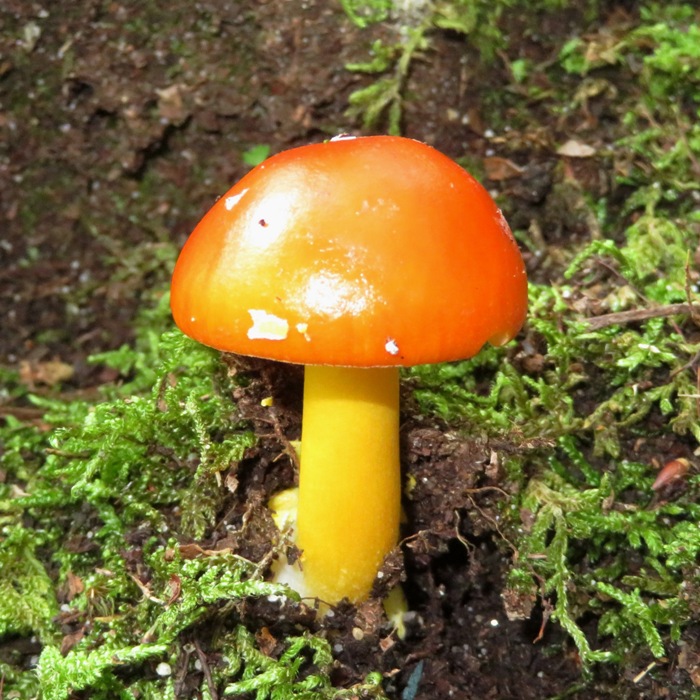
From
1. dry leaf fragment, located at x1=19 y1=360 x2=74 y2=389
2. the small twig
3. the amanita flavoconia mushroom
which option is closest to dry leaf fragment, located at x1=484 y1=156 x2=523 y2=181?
the small twig

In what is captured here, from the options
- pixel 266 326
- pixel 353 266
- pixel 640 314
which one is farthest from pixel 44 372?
pixel 640 314

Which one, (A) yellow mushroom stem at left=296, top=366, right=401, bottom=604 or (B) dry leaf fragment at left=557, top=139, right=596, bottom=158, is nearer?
(A) yellow mushroom stem at left=296, top=366, right=401, bottom=604

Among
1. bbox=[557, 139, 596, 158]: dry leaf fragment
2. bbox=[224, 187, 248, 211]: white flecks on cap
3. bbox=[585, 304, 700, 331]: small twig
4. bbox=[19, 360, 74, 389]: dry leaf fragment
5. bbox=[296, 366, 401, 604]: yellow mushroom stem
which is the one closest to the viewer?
bbox=[224, 187, 248, 211]: white flecks on cap

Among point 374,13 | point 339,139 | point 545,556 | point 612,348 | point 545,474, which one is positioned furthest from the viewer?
point 374,13

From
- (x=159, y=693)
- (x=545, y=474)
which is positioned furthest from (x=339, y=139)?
(x=159, y=693)

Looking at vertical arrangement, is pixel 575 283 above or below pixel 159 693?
above

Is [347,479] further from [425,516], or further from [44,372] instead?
[44,372]

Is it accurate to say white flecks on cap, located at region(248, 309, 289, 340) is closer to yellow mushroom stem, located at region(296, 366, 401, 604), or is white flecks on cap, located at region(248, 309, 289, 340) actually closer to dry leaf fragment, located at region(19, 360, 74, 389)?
yellow mushroom stem, located at region(296, 366, 401, 604)

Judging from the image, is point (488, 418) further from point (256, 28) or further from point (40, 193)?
point (40, 193)
